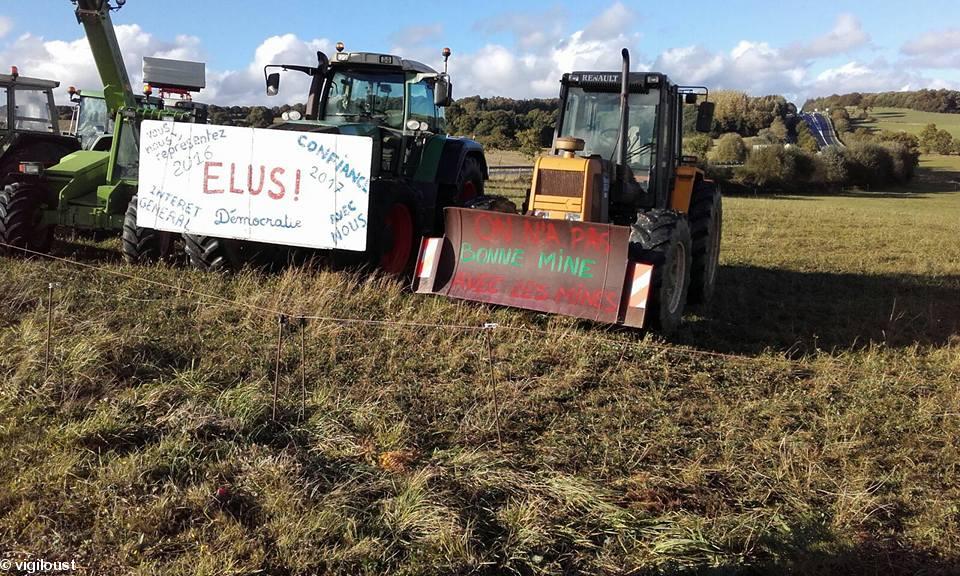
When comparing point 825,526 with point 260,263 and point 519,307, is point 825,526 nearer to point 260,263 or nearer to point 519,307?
point 519,307

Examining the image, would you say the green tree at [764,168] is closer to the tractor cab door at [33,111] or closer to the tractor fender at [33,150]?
the tractor cab door at [33,111]

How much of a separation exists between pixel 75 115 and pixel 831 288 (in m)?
13.5

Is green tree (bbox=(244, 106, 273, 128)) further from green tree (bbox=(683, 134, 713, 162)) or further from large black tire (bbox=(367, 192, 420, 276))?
green tree (bbox=(683, 134, 713, 162))

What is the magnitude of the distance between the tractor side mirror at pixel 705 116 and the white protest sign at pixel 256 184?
3.66m

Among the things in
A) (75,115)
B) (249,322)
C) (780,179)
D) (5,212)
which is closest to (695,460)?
(249,322)

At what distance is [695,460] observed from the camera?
13.1 feet

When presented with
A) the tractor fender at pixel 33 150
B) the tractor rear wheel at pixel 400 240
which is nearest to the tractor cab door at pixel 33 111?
the tractor fender at pixel 33 150

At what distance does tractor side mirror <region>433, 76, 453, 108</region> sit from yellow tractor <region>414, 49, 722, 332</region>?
124 centimetres

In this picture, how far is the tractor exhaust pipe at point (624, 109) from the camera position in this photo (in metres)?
6.92

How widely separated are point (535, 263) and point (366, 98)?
3.93 m

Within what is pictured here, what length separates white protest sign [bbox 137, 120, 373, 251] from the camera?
259 inches

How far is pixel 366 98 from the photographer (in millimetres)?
9070

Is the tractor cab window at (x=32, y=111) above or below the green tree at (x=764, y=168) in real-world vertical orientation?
below

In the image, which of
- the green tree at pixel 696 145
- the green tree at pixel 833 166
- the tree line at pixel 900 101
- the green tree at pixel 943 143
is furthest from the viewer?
the tree line at pixel 900 101
